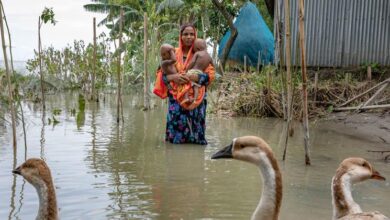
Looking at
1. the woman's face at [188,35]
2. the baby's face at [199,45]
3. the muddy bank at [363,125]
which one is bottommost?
the muddy bank at [363,125]

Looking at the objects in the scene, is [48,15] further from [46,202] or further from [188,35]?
[46,202]

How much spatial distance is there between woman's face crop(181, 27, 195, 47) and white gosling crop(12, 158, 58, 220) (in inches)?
187

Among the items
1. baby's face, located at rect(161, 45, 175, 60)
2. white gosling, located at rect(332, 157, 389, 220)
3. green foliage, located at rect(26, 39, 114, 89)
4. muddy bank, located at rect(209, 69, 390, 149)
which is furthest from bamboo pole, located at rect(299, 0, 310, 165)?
green foliage, located at rect(26, 39, 114, 89)

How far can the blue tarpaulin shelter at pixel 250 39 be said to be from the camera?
19.6 meters

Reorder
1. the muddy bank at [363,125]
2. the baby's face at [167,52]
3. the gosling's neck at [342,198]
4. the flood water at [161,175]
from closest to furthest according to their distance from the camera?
the gosling's neck at [342,198] → the flood water at [161,175] → the baby's face at [167,52] → the muddy bank at [363,125]

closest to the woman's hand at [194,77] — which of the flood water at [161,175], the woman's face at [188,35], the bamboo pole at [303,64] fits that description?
the woman's face at [188,35]

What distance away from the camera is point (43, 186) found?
3898 millimetres

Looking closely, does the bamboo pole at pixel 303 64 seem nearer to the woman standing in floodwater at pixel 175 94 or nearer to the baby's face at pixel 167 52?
the woman standing in floodwater at pixel 175 94

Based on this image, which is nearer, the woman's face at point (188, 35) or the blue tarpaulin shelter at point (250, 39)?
the woman's face at point (188, 35)

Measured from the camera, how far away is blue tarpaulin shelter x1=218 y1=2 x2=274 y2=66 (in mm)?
19609

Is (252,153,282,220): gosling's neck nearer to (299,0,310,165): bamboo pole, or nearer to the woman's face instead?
(299,0,310,165): bamboo pole

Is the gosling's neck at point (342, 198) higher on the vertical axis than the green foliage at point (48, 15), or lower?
lower

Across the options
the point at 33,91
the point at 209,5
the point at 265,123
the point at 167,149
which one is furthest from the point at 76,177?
the point at 209,5

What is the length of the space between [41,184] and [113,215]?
4.45 ft
